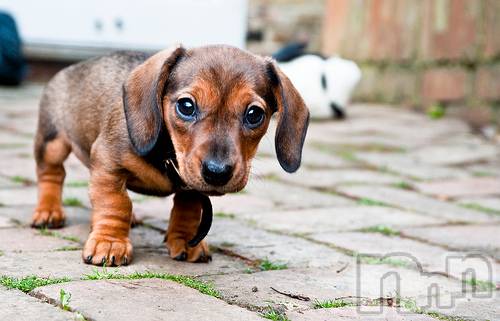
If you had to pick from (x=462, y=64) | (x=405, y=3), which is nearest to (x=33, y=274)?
(x=462, y=64)

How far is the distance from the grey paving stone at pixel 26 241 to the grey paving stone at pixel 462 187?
2495 millimetres

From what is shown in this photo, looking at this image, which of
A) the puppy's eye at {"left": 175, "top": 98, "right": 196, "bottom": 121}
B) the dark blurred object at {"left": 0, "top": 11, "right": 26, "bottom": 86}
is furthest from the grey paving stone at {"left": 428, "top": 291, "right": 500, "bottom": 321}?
the dark blurred object at {"left": 0, "top": 11, "right": 26, "bottom": 86}

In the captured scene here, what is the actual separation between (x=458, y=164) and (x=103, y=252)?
3675mm

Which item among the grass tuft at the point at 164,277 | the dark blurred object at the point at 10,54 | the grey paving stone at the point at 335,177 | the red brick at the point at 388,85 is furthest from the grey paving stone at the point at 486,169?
the dark blurred object at the point at 10,54

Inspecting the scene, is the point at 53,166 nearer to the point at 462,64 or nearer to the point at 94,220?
the point at 94,220

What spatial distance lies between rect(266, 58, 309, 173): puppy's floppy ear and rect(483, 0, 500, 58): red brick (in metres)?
4.91

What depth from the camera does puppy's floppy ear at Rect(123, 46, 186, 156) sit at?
10.4 feet

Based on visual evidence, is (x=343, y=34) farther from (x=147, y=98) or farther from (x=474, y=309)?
(x=474, y=309)

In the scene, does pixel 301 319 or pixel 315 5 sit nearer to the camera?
pixel 301 319

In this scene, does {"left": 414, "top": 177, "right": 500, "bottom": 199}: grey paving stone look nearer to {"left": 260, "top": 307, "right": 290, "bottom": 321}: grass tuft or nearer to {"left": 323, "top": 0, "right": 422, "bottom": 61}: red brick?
{"left": 260, "top": 307, "right": 290, "bottom": 321}: grass tuft

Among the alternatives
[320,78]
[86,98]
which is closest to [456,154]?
[320,78]

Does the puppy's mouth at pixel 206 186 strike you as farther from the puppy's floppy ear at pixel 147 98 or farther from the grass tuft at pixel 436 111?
the grass tuft at pixel 436 111

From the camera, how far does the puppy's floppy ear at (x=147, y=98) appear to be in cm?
316

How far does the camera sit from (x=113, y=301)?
264 cm
